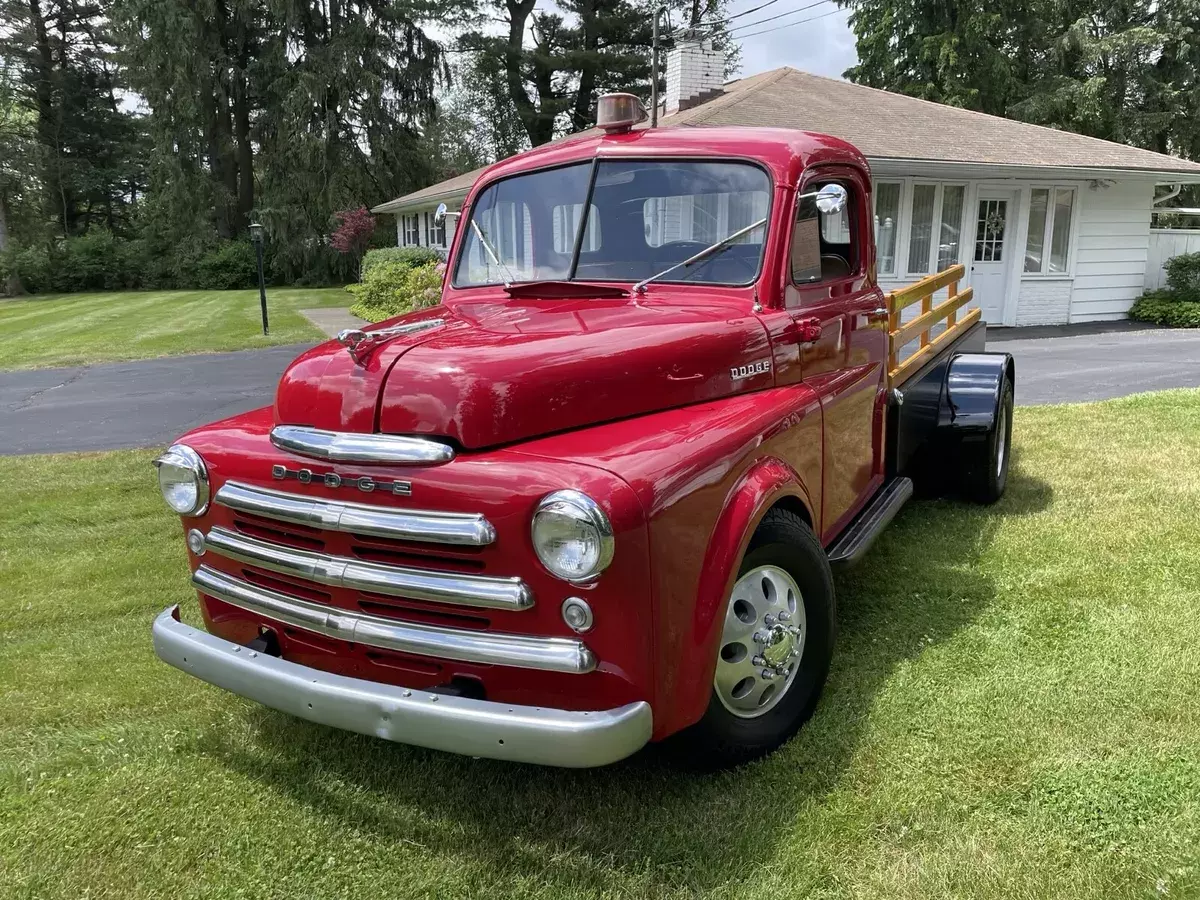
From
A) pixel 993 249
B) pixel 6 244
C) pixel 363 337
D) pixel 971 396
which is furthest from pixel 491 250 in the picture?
pixel 6 244

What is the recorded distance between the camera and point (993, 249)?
1498cm

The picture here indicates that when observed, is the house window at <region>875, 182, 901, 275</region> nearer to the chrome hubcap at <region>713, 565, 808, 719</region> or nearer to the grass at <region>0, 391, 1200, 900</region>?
the grass at <region>0, 391, 1200, 900</region>

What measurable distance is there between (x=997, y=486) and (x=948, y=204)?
10549mm

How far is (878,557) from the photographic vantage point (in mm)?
4719

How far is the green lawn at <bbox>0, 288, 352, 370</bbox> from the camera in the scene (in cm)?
1488

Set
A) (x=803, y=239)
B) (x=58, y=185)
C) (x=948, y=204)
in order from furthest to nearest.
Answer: (x=58, y=185) < (x=948, y=204) < (x=803, y=239)

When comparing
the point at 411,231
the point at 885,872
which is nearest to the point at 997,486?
the point at 885,872

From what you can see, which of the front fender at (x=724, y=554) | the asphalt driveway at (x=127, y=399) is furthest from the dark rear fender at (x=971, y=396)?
the asphalt driveway at (x=127, y=399)

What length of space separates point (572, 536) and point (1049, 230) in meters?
15.4

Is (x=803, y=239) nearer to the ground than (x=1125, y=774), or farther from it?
farther from it

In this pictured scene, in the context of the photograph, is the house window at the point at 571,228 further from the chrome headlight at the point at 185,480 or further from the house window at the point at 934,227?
the house window at the point at 934,227

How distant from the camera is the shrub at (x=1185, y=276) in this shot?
15.6 meters

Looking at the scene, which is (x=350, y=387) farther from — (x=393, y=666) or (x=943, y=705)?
(x=943, y=705)

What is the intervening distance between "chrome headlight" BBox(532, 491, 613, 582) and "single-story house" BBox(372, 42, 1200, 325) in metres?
11.8
